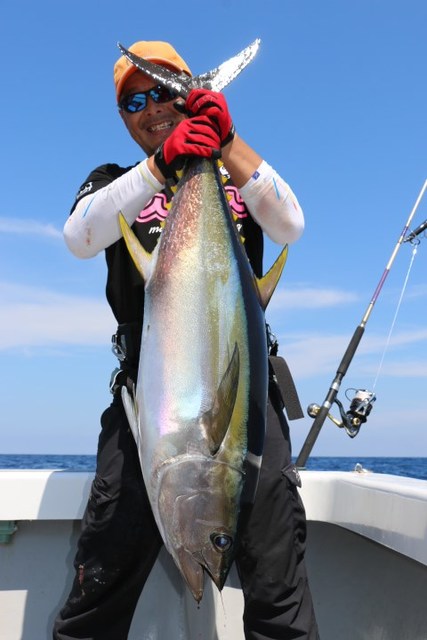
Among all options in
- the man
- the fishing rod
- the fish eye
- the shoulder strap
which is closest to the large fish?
the fish eye

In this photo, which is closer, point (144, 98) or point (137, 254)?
point (137, 254)

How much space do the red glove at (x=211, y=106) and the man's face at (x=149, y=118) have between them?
14.3 inches

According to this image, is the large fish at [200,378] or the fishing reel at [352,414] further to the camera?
the fishing reel at [352,414]

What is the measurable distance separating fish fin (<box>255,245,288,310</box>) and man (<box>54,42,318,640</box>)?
268mm

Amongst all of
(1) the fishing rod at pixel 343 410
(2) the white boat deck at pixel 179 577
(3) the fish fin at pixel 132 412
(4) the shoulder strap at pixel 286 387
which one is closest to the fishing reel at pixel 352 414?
(1) the fishing rod at pixel 343 410

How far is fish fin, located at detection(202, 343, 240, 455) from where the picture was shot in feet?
5.62

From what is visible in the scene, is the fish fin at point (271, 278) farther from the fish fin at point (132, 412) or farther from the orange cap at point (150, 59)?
the orange cap at point (150, 59)

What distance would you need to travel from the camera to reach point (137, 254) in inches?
77.9

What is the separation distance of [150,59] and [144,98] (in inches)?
5.5

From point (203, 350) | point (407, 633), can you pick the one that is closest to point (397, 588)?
point (407, 633)

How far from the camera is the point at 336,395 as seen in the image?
405 cm

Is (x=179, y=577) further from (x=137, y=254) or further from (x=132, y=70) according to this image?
(x=132, y=70)

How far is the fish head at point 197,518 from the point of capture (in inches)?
65.4

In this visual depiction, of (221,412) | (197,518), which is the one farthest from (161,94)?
(197,518)
